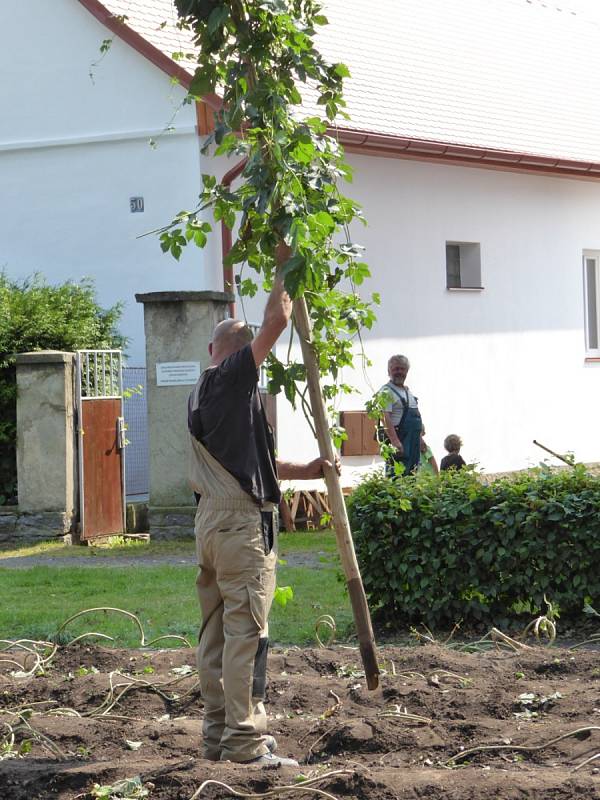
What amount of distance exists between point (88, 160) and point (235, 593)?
1230 cm

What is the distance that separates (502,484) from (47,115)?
425 inches

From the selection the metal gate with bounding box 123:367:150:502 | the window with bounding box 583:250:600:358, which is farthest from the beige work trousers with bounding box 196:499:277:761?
the window with bounding box 583:250:600:358

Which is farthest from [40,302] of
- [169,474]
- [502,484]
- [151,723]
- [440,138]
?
[151,723]

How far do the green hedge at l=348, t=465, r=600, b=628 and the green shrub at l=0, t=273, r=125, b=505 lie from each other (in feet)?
21.2

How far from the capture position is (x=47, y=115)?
1764 centimetres

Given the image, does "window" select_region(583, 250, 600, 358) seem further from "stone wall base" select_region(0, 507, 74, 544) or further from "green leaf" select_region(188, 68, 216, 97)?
"green leaf" select_region(188, 68, 216, 97)

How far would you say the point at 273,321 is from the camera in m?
5.73

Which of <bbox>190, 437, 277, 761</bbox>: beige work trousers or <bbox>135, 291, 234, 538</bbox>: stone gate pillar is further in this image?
<bbox>135, 291, 234, 538</bbox>: stone gate pillar

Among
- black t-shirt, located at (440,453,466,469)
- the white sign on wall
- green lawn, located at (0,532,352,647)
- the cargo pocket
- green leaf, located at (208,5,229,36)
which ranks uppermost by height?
green leaf, located at (208,5,229,36)

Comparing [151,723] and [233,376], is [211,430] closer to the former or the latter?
[233,376]

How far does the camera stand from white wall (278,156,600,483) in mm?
17609

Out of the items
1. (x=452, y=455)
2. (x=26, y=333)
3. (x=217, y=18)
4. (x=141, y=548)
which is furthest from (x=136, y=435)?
(x=217, y=18)

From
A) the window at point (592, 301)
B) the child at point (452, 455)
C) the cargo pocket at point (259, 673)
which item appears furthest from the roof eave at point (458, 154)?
the cargo pocket at point (259, 673)

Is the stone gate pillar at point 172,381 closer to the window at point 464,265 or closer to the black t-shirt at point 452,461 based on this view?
the black t-shirt at point 452,461
